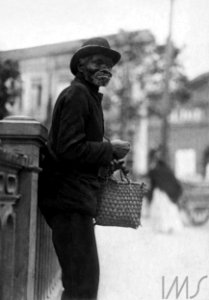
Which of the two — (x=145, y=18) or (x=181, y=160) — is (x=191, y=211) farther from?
(x=181, y=160)

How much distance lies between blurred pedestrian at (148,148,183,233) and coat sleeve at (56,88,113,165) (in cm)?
773

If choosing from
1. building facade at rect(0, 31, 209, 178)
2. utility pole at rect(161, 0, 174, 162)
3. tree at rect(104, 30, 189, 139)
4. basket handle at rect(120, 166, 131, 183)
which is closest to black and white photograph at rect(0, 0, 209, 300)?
basket handle at rect(120, 166, 131, 183)

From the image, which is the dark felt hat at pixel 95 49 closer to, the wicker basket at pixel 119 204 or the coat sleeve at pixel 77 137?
the coat sleeve at pixel 77 137

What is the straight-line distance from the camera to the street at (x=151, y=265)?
3854 millimetres

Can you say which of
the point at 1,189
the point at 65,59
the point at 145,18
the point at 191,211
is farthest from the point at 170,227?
the point at 65,59

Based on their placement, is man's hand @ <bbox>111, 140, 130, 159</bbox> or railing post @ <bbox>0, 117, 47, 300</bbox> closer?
railing post @ <bbox>0, 117, 47, 300</bbox>

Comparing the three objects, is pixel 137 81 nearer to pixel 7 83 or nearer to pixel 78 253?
pixel 7 83

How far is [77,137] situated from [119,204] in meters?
0.42

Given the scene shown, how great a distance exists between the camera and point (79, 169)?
226cm

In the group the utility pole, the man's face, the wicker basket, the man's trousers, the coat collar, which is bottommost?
the man's trousers

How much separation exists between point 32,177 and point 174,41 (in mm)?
14031

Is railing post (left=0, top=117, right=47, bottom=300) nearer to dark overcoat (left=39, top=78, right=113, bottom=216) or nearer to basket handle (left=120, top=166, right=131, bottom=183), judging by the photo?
dark overcoat (left=39, top=78, right=113, bottom=216)

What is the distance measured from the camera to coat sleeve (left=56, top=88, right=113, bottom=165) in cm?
214

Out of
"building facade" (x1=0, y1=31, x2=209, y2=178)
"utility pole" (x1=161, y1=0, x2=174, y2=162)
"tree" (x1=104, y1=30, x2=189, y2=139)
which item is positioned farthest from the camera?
"building facade" (x1=0, y1=31, x2=209, y2=178)
